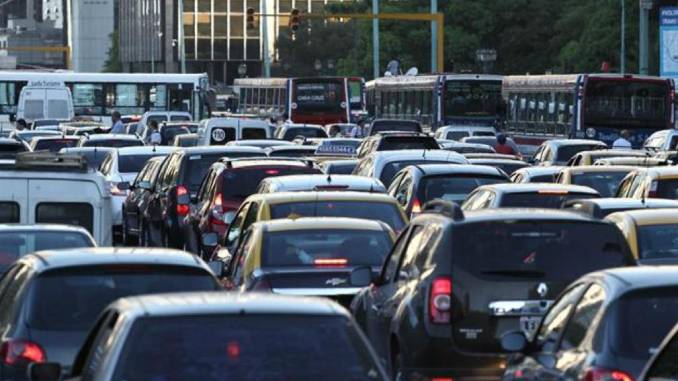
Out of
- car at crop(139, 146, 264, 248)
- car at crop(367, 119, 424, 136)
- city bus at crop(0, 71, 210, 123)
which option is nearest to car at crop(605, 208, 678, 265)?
car at crop(139, 146, 264, 248)

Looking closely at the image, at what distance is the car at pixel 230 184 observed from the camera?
24.0 metres

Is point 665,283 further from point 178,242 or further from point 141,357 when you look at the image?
point 178,242

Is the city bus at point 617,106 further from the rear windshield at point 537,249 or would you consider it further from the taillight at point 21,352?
the taillight at point 21,352

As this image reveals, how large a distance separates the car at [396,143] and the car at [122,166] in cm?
361

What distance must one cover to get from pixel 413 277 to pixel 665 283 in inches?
130

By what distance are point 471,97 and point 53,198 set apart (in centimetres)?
4316

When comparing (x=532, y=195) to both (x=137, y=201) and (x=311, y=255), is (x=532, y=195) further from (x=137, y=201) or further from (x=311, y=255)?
(x=137, y=201)

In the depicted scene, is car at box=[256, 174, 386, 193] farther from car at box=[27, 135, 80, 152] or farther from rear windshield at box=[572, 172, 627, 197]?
car at box=[27, 135, 80, 152]

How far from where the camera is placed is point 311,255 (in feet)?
49.8

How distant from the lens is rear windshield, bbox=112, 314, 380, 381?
8.03 metres

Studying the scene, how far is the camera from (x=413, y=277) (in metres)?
12.8

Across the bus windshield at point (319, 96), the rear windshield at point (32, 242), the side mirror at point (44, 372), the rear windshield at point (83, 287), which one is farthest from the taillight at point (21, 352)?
the bus windshield at point (319, 96)

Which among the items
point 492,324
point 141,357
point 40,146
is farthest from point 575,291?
point 40,146

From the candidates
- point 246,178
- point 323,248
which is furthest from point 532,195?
point 246,178
